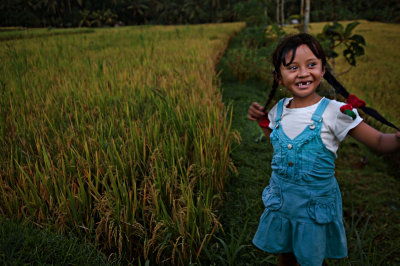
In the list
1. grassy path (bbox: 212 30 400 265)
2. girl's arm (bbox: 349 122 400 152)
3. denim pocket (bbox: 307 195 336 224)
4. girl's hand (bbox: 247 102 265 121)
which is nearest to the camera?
girl's arm (bbox: 349 122 400 152)

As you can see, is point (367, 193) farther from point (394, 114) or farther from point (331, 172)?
point (331, 172)

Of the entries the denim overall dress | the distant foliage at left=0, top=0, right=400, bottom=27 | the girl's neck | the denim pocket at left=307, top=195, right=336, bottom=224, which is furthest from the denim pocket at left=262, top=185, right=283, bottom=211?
the distant foliage at left=0, top=0, right=400, bottom=27

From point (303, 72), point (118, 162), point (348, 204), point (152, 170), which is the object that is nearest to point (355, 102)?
Answer: point (303, 72)

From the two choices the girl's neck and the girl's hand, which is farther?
the girl's hand

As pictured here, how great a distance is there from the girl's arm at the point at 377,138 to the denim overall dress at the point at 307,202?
0.38ft

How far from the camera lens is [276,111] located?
104cm

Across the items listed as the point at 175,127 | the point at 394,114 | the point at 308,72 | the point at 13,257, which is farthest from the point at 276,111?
the point at 394,114

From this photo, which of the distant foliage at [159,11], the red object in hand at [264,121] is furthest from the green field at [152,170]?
the distant foliage at [159,11]

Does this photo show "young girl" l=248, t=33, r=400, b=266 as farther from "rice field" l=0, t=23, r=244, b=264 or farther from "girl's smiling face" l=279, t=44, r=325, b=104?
"rice field" l=0, t=23, r=244, b=264

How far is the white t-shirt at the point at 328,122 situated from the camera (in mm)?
852

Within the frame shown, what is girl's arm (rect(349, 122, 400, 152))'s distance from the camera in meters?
0.76

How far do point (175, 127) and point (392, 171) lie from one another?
6.83 ft

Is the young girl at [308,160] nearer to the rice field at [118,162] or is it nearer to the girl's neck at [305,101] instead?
the girl's neck at [305,101]

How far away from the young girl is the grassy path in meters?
0.28
